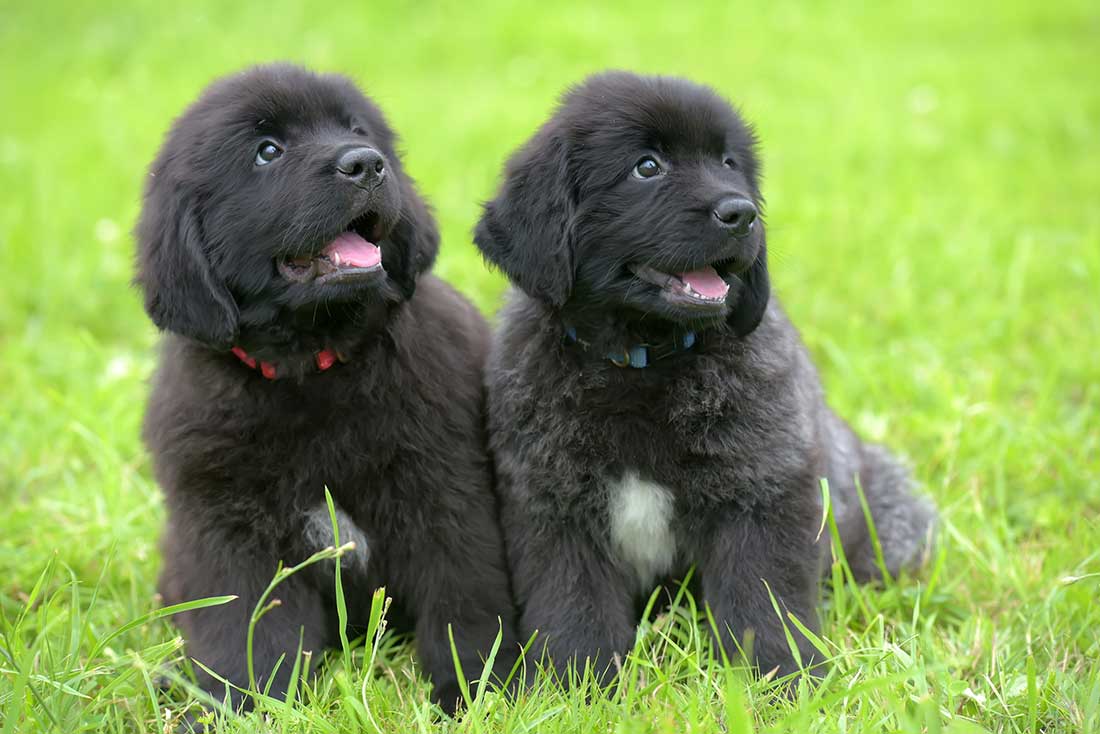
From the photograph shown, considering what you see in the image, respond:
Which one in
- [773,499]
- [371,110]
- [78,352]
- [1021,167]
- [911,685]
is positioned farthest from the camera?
[1021,167]

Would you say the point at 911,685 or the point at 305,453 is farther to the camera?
the point at 305,453

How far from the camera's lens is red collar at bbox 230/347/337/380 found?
3.08 meters

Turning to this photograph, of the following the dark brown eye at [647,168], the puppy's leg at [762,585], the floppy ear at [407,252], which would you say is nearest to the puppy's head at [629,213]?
the dark brown eye at [647,168]

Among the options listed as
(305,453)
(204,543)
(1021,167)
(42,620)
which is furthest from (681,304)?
(1021,167)

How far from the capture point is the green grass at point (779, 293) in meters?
2.80

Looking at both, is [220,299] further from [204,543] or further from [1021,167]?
[1021,167]

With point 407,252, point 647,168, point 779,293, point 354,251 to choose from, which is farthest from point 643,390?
point 779,293

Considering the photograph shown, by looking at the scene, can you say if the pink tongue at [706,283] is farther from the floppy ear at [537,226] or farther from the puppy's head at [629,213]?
the floppy ear at [537,226]

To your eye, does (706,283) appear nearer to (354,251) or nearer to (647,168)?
(647,168)

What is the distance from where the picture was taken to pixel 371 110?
3.35 metres

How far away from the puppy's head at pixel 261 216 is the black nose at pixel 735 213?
34.9 inches

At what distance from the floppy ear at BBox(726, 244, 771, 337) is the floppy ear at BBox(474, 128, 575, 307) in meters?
0.49

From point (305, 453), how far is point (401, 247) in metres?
0.65

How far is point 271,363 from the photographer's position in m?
3.08
